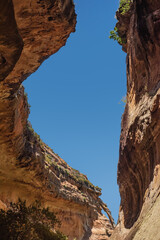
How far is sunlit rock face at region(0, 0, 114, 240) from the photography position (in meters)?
6.40

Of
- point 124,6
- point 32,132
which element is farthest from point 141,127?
point 124,6

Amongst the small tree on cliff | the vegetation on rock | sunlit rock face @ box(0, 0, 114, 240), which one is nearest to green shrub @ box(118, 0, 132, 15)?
the vegetation on rock

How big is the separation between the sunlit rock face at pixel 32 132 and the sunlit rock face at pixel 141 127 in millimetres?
5245

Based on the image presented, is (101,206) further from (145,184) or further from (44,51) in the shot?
(44,51)

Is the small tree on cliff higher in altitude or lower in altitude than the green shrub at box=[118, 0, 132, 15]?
lower

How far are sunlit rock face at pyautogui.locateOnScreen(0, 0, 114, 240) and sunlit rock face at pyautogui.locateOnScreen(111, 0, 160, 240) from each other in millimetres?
5245

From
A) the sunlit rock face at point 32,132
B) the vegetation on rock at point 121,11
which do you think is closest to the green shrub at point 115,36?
the vegetation on rock at point 121,11

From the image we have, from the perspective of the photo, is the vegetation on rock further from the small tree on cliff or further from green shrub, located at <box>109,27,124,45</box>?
the small tree on cliff

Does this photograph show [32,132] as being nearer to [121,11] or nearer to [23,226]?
[23,226]

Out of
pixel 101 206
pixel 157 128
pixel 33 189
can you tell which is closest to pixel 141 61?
pixel 157 128

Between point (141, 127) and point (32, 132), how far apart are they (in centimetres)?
1035

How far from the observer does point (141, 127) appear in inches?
440

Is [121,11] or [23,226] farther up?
[121,11]

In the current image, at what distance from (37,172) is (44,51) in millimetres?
11707
